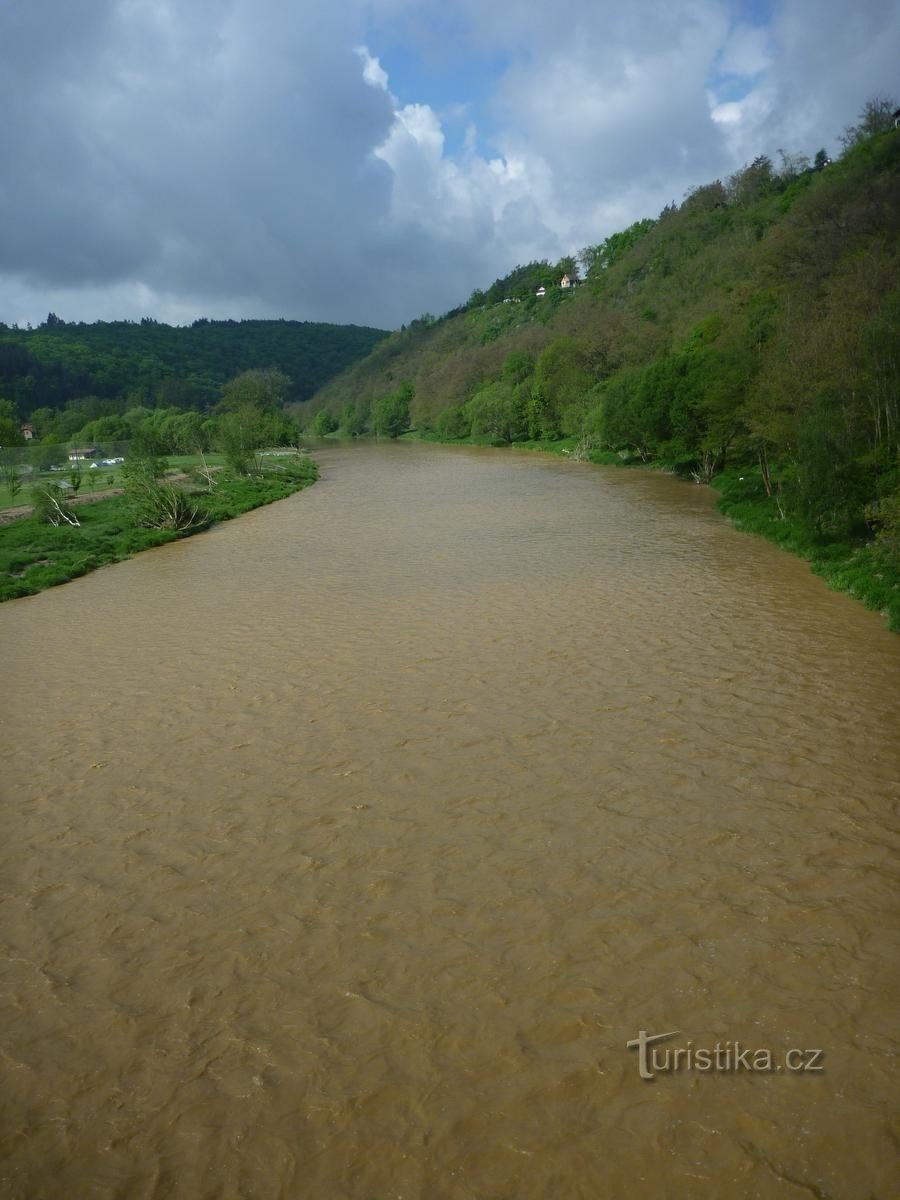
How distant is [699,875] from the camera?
27.5ft

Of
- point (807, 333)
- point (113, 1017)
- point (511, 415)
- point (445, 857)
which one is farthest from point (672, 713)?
point (511, 415)

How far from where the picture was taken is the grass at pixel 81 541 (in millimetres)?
28172

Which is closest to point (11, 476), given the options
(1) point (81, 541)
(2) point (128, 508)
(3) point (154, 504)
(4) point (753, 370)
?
(2) point (128, 508)

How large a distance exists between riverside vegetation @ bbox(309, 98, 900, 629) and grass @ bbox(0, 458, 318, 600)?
2562 cm

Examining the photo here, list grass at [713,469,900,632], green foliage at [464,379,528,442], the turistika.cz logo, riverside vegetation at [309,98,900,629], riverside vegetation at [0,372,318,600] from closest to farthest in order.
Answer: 1. the turistika.cz logo
2. grass at [713,469,900,632]
3. riverside vegetation at [309,98,900,629]
4. riverside vegetation at [0,372,318,600]
5. green foliage at [464,379,528,442]

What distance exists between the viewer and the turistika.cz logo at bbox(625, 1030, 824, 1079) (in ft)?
19.6

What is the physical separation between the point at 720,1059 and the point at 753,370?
3313 centimetres

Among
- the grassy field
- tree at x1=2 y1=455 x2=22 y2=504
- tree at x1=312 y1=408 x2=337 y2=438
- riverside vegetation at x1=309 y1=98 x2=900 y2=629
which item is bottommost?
tree at x1=312 y1=408 x2=337 y2=438

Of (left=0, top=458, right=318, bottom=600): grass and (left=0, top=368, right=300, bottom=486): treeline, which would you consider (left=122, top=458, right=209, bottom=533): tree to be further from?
(left=0, top=368, right=300, bottom=486): treeline

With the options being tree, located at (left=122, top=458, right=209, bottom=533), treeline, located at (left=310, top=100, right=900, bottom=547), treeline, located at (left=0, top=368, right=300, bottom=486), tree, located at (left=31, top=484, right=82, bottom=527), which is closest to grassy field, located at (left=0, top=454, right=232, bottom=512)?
treeline, located at (left=0, top=368, right=300, bottom=486)

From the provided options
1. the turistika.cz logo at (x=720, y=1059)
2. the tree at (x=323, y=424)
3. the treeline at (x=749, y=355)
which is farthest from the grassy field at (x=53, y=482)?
the tree at (x=323, y=424)

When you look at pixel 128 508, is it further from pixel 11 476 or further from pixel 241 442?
pixel 241 442

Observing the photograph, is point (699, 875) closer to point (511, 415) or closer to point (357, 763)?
point (357, 763)

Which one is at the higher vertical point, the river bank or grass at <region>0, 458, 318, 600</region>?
the river bank
